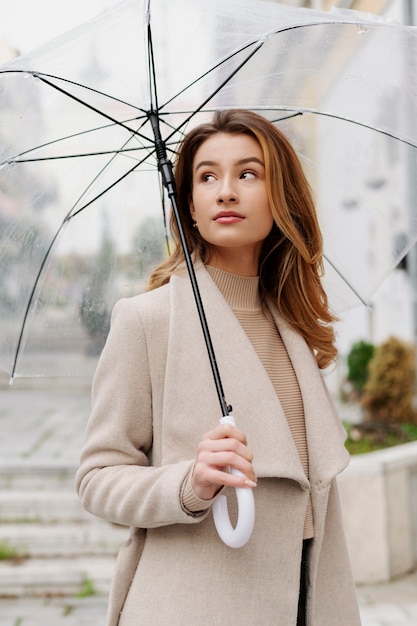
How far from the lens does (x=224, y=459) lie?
1.51 meters

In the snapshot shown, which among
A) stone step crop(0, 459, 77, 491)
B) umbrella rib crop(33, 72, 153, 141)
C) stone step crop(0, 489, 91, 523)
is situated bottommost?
stone step crop(0, 489, 91, 523)

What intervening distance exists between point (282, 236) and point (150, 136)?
1.47 feet

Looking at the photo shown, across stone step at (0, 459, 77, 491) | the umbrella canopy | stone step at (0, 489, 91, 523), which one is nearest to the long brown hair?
the umbrella canopy

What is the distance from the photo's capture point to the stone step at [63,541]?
581cm

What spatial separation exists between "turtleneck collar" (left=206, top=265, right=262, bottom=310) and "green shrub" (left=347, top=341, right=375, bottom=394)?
7402mm

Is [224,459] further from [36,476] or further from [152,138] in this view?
[36,476]

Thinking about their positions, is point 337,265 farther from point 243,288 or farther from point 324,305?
point 243,288

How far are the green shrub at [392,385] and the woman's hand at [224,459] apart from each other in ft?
20.5

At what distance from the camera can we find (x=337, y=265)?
2533 mm

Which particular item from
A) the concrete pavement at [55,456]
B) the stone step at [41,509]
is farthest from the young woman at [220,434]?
the stone step at [41,509]

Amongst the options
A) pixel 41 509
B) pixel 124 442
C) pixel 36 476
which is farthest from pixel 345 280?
pixel 36 476

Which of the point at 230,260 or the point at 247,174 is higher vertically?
the point at 247,174

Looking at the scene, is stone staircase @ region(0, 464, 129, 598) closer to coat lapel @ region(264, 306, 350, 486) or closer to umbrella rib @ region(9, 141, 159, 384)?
umbrella rib @ region(9, 141, 159, 384)

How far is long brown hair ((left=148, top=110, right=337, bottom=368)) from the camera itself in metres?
1.97
